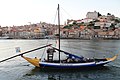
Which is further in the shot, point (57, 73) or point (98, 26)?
point (98, 26)

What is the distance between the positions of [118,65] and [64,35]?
123463 millimetres

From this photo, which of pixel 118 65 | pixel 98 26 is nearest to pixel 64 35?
pixel 98 26

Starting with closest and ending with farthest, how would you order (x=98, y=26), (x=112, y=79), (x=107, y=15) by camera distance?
1. (x=112, y=79)
2. (x=98, y=26)
3. (x=107, y=15)

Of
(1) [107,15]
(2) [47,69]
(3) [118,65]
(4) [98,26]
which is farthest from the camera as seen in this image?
(1) [107,15]

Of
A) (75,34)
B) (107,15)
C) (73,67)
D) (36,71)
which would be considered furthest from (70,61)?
(107,15)

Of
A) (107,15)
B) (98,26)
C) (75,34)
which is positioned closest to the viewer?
(75,34)

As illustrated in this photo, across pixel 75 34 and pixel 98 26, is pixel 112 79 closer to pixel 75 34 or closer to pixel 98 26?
pixel 75 34

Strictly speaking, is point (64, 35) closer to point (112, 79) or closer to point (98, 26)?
point (98, 26)

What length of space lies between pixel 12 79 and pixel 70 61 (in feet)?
24.6

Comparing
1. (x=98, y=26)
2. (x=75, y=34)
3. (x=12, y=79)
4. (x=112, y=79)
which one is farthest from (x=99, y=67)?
(x=98, y=26)

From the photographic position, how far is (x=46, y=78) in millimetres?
22734

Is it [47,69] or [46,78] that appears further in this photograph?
[47,69]

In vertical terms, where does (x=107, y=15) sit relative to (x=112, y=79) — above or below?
above

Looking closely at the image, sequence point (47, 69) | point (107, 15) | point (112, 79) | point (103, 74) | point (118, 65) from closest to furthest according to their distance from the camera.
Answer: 1. point (112, 79)
2. point (103, 74)
3. point (47, 69)
4. point (118, 65)
5. point (107, 15)
